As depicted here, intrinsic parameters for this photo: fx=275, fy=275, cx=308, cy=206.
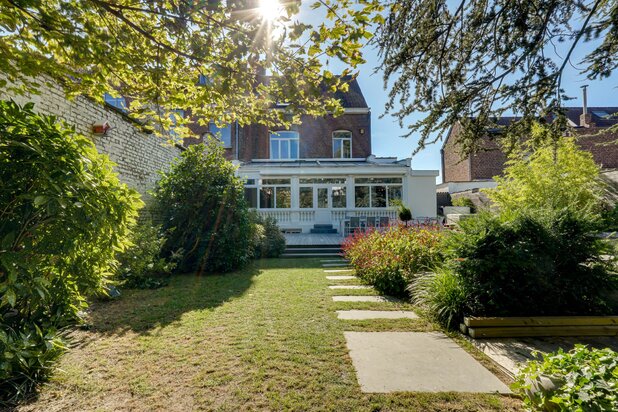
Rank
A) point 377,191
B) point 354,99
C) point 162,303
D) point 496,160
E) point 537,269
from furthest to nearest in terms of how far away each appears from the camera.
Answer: point 496,160 < point 354,99 < point 377,191 < point 162,303 < point 537,269

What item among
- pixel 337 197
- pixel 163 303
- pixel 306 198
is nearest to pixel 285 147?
pixel 306 198

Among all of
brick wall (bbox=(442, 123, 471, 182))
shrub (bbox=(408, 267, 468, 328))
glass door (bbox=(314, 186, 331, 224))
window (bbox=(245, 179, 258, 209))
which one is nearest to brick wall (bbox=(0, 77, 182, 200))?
shrub (bbox=(408, 267, 468, 328))

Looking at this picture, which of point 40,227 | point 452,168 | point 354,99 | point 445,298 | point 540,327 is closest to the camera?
point 40,227

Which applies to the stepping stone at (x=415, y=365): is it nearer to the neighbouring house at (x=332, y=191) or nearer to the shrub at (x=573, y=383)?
the shrub at (x=573, y=383)

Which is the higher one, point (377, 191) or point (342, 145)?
point (342, 145)

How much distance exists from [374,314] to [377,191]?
13.7 m

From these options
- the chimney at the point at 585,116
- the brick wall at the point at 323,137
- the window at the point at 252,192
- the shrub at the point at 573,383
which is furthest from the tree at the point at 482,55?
the chimney at the point at 585,116

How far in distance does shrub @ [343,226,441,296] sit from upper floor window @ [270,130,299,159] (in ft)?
49.0

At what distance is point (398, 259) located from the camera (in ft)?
17.2

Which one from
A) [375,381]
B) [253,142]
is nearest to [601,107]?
[253,142]

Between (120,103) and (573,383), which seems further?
(120,103)

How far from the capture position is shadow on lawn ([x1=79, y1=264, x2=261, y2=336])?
12.0 feet

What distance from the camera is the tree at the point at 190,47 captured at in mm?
2354

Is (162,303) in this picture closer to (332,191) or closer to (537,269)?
(537,269)
